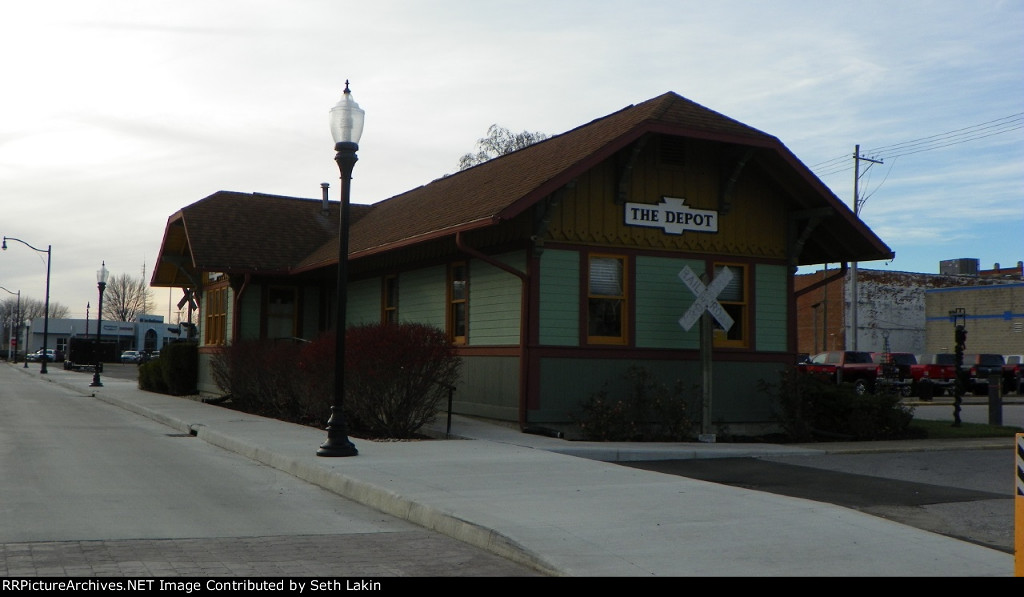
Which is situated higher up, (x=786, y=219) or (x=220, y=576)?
(x=786, y=219)

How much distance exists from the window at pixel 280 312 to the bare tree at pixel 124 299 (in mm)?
118628

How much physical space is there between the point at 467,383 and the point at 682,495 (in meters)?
8.88

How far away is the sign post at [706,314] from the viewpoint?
15.8 metres

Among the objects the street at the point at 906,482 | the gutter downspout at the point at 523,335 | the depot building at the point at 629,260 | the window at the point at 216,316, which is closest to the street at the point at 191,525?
the street at the point at 906,482

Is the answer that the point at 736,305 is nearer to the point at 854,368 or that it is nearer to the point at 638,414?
the point at 638,414

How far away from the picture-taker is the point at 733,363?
1772 centimetres

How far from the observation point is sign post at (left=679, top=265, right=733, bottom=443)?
1576cm

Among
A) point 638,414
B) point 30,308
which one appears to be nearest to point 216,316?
point 638,414

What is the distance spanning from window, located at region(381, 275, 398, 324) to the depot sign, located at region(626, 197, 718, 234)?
6987 mm

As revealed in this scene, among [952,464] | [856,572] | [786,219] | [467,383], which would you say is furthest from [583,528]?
[786,219]

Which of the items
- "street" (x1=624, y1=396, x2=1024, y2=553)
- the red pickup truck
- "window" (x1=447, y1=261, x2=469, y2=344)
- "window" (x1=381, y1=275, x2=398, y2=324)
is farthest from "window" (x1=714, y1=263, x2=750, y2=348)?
the red pickup truck

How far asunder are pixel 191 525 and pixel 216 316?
68.0 feet

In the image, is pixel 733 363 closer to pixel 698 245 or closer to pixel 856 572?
pixel 698 245

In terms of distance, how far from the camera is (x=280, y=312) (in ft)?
87.8
